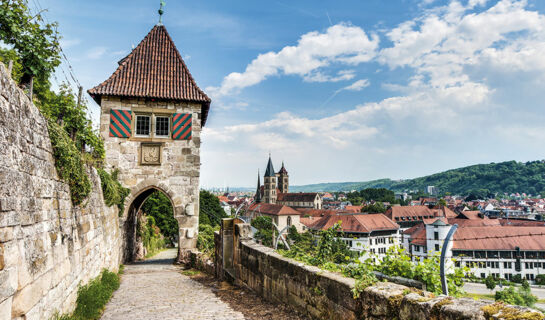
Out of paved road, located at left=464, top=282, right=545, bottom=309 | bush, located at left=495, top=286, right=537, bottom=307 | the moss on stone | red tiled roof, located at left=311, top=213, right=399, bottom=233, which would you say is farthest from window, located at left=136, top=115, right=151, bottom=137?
red tiled roof, located at left=311, top=213, right=399, bottom=233

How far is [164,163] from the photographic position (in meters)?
14.4

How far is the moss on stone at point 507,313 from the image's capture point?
2201mm

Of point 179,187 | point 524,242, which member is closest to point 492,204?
point 524,242

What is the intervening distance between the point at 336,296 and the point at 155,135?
12.0 meters

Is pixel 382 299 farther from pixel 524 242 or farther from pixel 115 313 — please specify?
pixel 524 242

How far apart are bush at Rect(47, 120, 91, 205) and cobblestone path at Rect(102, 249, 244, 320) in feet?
6.64

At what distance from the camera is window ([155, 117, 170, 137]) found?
14.5 metres

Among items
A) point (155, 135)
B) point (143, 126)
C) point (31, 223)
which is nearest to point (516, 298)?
point (155, 135)

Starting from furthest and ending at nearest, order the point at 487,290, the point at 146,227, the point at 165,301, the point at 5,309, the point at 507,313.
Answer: the point at 487,290 → the point at 146,227 → the point at 165,301 → the point at 5,309 → the point at 507,313

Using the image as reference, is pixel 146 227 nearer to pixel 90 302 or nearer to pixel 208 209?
pixel 90 302

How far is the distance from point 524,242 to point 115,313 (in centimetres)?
5816

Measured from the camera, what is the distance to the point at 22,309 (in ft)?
10.7

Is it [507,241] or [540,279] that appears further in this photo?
[540,279]

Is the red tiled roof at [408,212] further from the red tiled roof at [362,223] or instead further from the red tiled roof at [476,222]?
the red tiled roof at [476,222]
